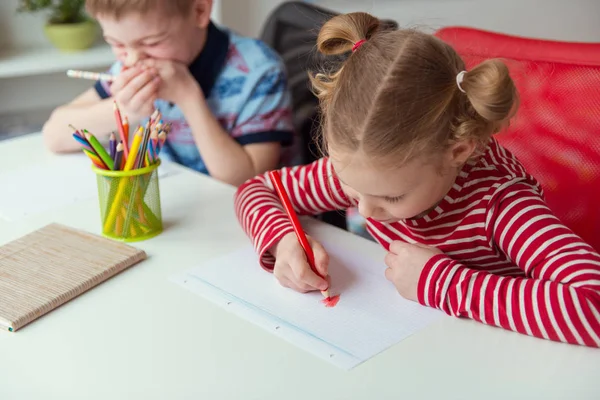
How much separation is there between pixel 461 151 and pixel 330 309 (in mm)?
239

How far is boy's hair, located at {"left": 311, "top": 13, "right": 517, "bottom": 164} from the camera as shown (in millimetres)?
775

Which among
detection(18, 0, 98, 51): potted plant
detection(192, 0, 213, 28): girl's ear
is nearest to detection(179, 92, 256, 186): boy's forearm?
detection(192, 0, 213, 28): girl's ear

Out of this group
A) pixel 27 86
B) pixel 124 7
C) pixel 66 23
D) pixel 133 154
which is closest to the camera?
pixel 133 154

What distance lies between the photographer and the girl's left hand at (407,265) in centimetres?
86

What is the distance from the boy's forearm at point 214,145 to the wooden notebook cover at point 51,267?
36cm

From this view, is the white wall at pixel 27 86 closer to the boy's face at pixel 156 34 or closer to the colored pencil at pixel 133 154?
the boy's face at pixel 156 34

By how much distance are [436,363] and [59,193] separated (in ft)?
2.41

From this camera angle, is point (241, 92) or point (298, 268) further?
Answer: point (241, 92)

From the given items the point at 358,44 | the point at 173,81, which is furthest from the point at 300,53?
the point at 358,44

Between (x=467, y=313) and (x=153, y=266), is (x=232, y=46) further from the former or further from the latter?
(x=467, y=313)

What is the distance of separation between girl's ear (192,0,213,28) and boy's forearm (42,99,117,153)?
242 mm

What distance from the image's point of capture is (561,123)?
1091 millimetres

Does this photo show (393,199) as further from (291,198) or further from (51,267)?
(51,267)

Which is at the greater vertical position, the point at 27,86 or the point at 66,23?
the point at 66,23
